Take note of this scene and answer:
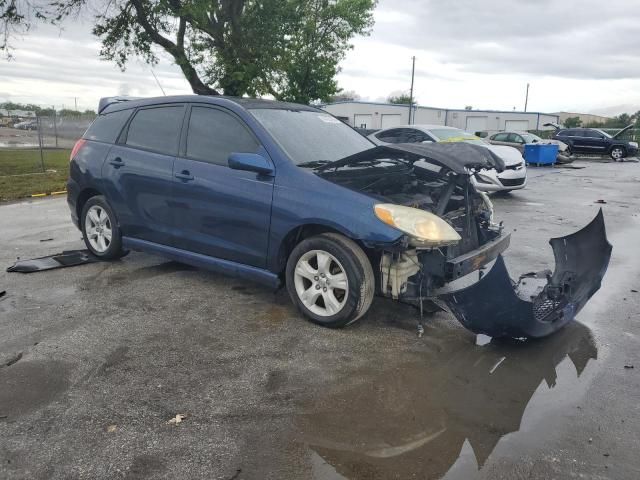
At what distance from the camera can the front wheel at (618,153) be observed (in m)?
28.1

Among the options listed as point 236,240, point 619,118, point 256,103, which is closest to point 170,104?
point 256,103

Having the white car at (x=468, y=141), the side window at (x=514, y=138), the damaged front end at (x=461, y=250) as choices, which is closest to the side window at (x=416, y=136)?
the white car at (x=468, y=141)

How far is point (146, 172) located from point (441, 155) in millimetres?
2892

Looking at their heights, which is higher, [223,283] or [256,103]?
[256,103]

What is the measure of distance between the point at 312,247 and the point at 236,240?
82cm

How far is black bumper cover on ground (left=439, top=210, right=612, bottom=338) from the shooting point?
11.9 feet

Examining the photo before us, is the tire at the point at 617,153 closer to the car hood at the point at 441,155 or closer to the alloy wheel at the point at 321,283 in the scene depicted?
the car hood at the point at 441,155

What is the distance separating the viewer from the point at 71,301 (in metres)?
4.93

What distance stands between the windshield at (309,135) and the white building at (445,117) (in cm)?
5572

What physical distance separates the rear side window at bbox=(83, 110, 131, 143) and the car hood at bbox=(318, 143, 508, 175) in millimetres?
2642

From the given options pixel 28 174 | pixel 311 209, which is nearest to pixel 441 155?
pixel 311 209

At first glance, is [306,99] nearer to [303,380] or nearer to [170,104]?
[170,104]

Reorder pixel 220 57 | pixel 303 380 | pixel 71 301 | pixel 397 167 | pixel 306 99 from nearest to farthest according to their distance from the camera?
pixel 303 380, pixel 397 167, pixel 71 301, pixel 220 57, pixel 306 99

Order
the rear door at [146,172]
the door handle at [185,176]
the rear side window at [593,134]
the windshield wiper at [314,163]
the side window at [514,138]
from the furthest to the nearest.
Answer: the rear side window at [593,134]
the side window at [514,138]
the rear door at [146,172]
the door handle at [185,176]
the windshield wiper at [314,163]
